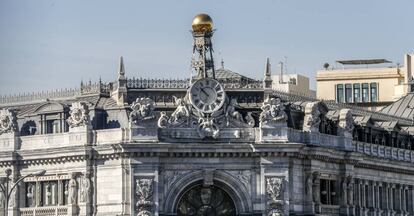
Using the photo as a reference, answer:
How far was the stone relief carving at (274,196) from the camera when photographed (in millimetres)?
135375

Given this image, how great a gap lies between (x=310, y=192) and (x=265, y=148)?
6.53 metres

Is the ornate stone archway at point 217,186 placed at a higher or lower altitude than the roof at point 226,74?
lower

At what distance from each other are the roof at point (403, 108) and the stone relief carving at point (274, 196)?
155ft

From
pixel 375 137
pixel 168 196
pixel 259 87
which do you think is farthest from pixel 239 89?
pixel 375 137

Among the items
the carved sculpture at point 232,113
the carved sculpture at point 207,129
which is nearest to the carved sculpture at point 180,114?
the carved sculpture at point 207,129

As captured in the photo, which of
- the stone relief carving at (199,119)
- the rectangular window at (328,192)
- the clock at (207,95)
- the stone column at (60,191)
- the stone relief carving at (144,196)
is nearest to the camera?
the stone relief carving at (144,196)

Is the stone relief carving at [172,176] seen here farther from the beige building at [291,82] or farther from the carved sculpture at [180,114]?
the beige building at [291,82]

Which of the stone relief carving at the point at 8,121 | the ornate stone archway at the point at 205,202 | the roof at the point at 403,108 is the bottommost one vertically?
the ornate stone archway at the point at 205,202

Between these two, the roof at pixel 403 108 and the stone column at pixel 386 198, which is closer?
the stone column at pixel 386 198

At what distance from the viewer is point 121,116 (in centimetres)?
13662

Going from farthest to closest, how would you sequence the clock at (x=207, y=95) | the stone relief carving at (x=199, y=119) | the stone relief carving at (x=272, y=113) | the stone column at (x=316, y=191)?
the stone column at (x=316, y=191)
the stone relief carving at (x=272, y=113)
the clock at (x=207, y=95)
the stone relief carving at (x=199, y=119)

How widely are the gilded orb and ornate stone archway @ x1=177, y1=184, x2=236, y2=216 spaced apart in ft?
42.7

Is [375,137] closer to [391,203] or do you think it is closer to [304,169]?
[391,203]

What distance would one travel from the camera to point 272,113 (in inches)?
5384
